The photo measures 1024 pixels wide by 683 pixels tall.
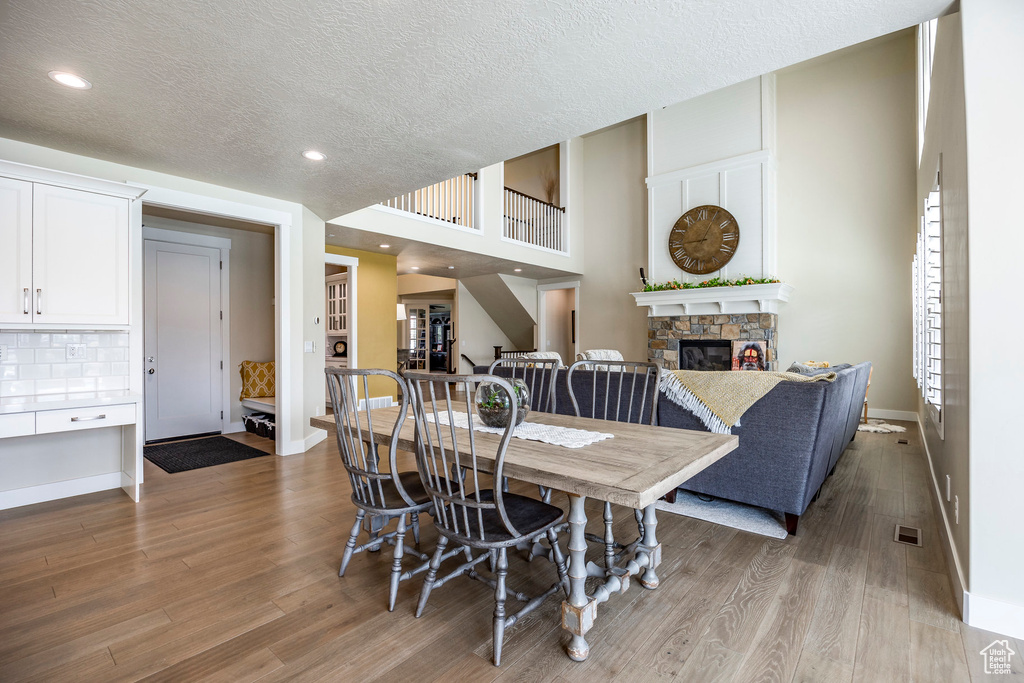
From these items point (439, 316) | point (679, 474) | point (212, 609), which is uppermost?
point (439, 316)

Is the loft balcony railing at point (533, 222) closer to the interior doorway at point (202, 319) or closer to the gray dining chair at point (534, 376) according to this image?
the interior doorway at point (202, 319)

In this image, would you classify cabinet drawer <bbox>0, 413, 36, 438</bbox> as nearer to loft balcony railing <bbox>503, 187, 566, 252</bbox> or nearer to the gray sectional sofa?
A: the gray sectional sofa

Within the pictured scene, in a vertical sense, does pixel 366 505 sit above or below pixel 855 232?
below

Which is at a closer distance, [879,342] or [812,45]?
[812,45]

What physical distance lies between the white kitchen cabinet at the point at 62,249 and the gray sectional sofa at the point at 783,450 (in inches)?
150

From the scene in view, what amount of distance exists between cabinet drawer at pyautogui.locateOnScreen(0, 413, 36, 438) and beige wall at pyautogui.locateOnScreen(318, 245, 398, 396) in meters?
4.10

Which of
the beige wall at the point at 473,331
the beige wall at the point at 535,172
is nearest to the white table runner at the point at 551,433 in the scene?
the beige wall at the point at 473,331

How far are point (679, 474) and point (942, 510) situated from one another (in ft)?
6.98

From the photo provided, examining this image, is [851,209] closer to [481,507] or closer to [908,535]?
[908,535]

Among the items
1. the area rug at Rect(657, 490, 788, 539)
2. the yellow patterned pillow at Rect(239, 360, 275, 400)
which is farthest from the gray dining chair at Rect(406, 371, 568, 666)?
the yellow patterned pillow at Rect(239, 360, 275, 400)

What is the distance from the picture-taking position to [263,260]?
18.8 feet

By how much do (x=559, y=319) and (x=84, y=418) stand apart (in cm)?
867

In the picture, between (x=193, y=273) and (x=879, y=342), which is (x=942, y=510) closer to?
(x=879, y=342)

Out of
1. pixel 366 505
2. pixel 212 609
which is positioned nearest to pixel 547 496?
pixel 366 505
